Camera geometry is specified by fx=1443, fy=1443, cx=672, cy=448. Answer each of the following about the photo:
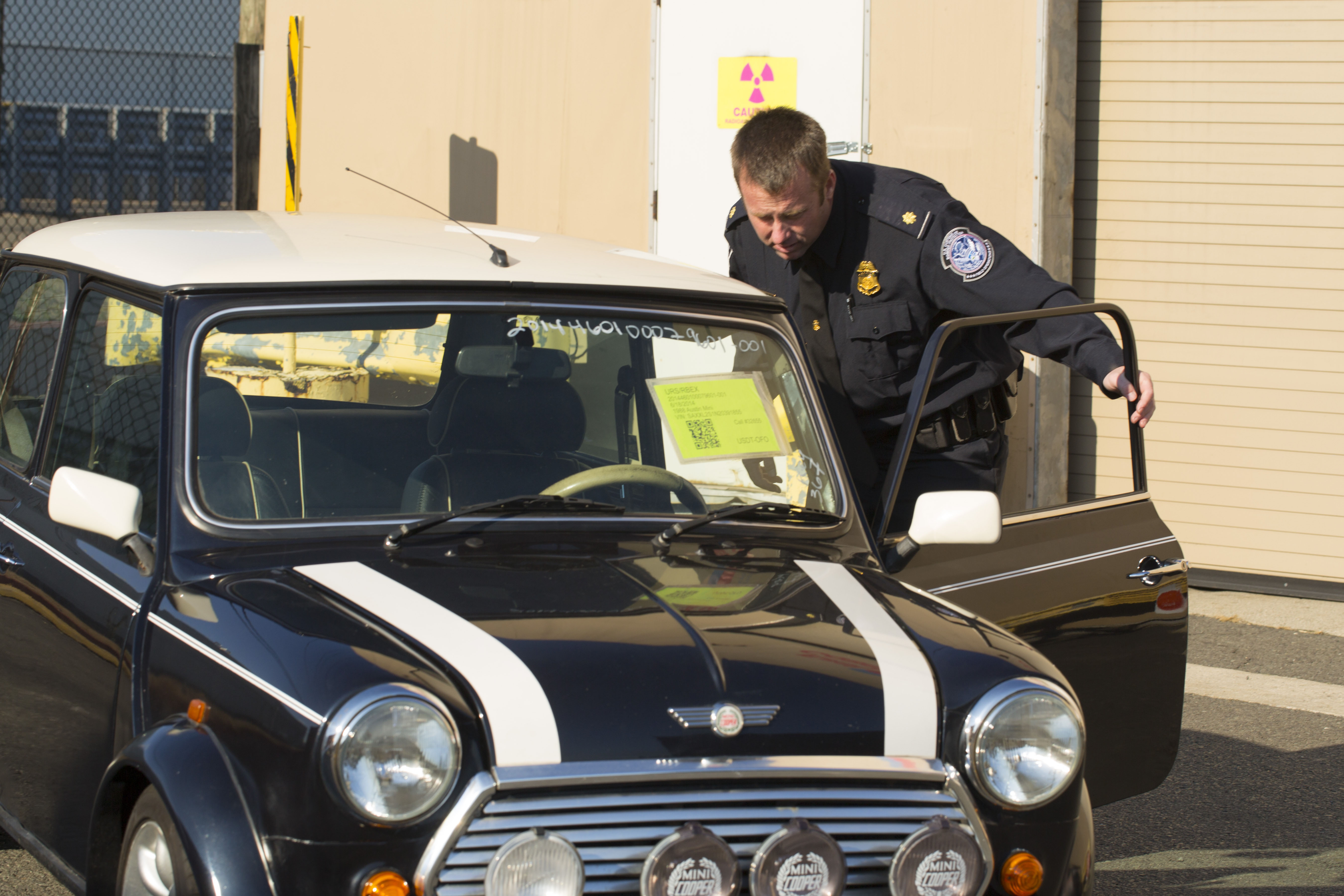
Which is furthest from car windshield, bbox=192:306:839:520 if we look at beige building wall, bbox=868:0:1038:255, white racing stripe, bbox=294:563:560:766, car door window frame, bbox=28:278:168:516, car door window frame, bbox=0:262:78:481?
beige building wall, bbox=868:0:1038:255

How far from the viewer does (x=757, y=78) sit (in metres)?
8.10

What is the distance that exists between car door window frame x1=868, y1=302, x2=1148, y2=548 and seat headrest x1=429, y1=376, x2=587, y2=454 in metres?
0.73

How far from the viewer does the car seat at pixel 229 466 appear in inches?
114

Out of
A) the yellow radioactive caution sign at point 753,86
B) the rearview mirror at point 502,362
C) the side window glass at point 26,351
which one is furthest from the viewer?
the yellow radioactive caution sign at point 753,86

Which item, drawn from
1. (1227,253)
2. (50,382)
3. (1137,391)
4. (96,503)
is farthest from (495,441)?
(1227,253)

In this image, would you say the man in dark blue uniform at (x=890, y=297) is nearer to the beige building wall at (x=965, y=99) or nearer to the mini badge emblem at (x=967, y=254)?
the mini badge emblem at (x=967, y=254)

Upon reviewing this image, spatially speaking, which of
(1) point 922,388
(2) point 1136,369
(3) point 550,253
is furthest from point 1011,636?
(3) point 550,253

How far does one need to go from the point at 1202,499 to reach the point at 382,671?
677 cm

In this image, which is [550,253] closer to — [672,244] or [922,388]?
[922,388]

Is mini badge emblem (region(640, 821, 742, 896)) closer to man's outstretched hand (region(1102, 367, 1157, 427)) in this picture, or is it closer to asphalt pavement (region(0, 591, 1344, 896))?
asphalt pavement (region(0, 591, 1344, 896))

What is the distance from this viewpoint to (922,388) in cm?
336

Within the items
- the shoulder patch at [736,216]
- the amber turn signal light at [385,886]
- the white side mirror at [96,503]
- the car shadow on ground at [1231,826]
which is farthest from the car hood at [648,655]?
the shoulder patch at [736,216]

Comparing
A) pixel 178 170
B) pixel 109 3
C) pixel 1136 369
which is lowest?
pixel 1136 369

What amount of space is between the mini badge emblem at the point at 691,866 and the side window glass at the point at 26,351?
2.18 meters
